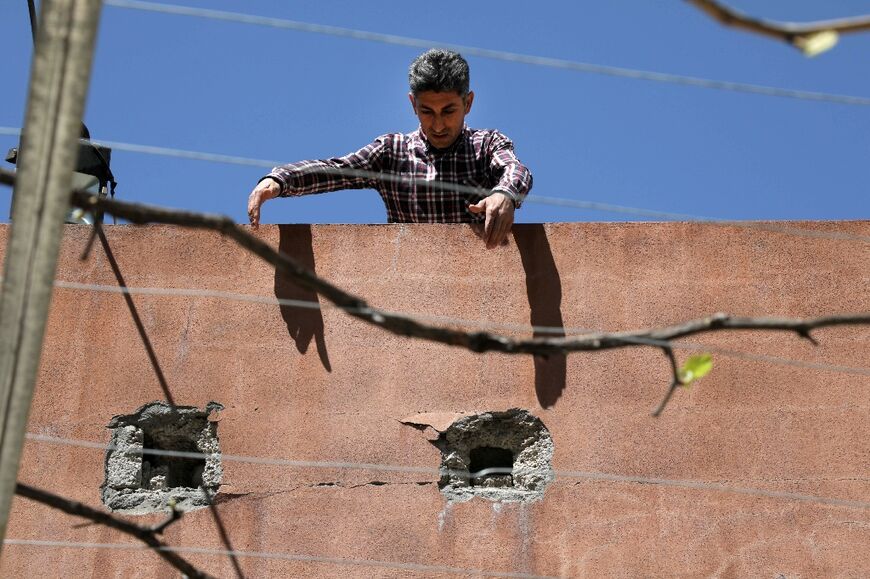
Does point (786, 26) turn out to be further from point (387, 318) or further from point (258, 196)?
point (258, 196)

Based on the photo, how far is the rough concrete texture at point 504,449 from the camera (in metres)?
4.07

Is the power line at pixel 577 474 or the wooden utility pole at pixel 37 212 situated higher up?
Result: the wooden utility pole at pixel 37 212

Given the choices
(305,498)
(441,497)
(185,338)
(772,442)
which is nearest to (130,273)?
(185,338)

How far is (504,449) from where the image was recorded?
4160 millimetres

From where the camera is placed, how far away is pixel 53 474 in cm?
411

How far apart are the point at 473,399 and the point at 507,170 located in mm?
782

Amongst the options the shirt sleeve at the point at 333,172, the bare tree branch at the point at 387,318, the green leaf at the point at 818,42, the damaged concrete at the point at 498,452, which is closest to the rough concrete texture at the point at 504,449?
the damaged concrete at the point at 498,452

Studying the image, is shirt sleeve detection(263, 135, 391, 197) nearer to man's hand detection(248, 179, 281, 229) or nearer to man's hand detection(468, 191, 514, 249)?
man's hand detection(248, 179, 281, 229)

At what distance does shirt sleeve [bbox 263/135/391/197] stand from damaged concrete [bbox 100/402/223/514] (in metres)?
0.83

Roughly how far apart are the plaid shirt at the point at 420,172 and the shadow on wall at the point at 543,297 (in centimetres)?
29

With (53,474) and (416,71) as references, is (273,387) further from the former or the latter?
(416,71)

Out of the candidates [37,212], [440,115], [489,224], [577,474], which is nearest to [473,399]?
[577,474]

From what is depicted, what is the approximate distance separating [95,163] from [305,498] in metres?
2.30

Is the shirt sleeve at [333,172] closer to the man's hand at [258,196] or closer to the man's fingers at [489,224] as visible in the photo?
the man's hand at [258,196]
